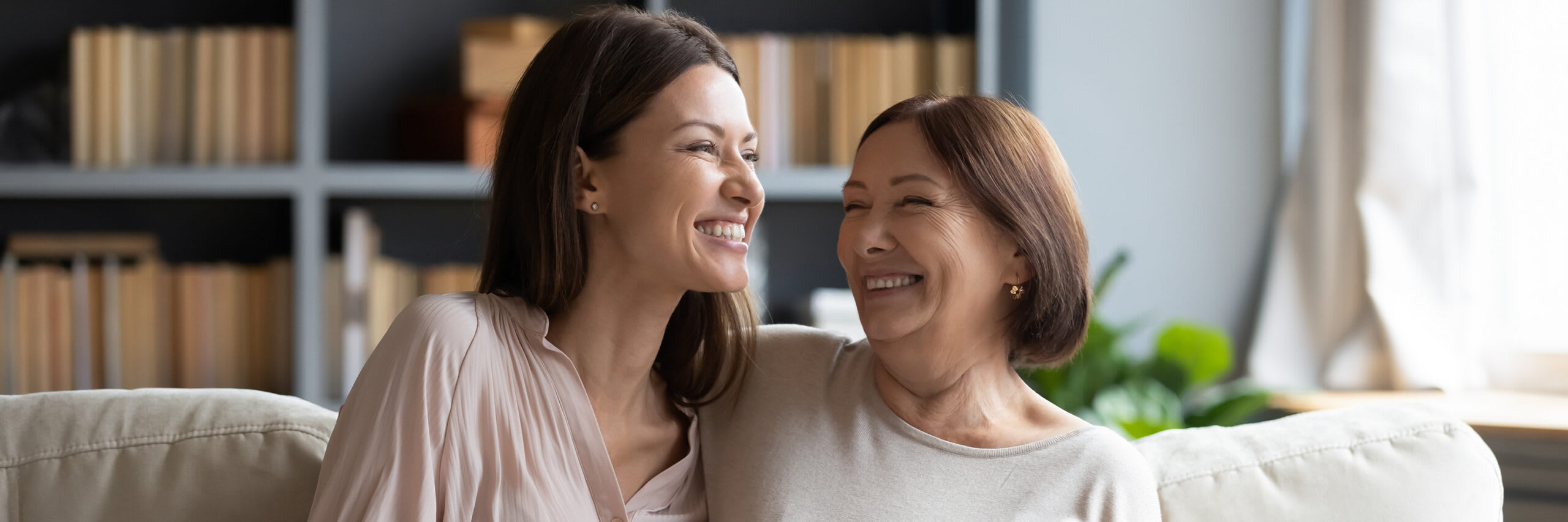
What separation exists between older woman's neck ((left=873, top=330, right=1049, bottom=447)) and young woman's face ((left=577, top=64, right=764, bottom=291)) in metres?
0.21

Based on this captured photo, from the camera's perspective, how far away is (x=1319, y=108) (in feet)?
8.05

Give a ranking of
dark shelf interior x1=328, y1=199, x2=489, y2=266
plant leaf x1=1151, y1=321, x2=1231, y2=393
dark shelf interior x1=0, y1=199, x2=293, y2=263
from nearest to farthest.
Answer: plant leaf x1=1151, y1=321, x2=1231, y2=393 → dark shelf interior x1=0, y1=199, x2=293, y2=263 → dark shelf interior x1=328, y1=199, x2=489, y2=266

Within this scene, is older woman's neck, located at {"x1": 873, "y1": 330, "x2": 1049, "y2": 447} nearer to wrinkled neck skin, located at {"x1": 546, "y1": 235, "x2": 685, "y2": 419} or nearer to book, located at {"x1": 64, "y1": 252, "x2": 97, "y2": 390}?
wrinkled neck skin, located at {"x1": 546, "y1": 235, "x2": 685, "y2": 419}

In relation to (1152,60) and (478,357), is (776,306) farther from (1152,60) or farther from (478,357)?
(478,357)

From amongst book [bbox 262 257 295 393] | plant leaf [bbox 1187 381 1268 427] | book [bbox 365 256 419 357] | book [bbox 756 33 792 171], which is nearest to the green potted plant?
plant leaf [bbox 1187 381 1268 427]

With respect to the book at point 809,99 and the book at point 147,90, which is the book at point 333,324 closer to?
the book at point 147,90

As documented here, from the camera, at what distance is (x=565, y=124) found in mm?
1139

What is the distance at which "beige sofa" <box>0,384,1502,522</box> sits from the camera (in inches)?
45.8

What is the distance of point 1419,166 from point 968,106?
164 cm

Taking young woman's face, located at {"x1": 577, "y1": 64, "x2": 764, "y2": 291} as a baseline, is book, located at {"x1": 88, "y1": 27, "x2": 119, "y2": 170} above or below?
above

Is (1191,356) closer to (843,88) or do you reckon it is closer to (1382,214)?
(1382,214)

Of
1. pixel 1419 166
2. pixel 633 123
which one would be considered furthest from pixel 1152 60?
pixel 633 123

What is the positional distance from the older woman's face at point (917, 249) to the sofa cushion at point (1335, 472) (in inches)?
12.2

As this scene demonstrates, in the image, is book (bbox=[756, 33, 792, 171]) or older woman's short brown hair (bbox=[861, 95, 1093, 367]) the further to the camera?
book (bbox=[756, 33, 792, 171])
